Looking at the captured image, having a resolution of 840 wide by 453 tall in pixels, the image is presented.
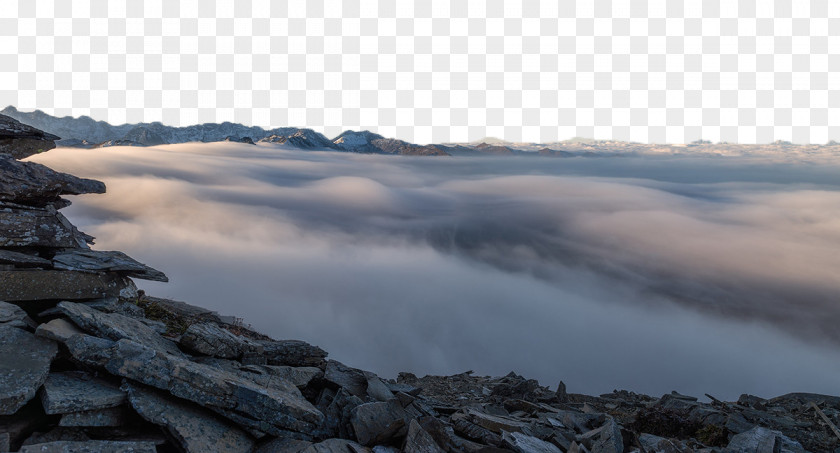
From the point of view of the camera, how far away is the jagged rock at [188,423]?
7.41 meters

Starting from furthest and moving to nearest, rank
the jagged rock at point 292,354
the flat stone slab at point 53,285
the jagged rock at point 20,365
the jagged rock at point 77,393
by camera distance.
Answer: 1. the jagged rock at point 292,354
2. the flat stone slab at point 53,285
3. the jagged rock at point 77,393
4. the jagged rock at point 20,365

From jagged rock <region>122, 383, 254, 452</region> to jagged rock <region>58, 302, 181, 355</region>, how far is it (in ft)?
5.70

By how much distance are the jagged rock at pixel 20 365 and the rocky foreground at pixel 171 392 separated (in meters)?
0.02

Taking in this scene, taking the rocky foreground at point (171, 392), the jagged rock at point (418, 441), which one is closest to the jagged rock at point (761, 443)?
the rocky foreground at point (171, 392)

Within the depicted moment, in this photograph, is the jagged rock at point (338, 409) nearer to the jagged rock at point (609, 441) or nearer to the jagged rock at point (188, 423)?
the jagged rock at point (188, 423)

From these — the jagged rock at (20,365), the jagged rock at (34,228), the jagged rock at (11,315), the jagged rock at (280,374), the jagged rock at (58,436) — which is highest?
the jagged rock at (34,228)

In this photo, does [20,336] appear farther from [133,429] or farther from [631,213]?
[631,213]

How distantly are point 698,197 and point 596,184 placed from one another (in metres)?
34.4

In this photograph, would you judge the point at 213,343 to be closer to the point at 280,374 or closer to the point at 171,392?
the point at 280,374

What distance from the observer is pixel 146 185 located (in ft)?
302

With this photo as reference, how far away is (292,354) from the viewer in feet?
41.6

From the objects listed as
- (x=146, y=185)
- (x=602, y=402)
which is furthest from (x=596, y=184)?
(x=602, y=402)

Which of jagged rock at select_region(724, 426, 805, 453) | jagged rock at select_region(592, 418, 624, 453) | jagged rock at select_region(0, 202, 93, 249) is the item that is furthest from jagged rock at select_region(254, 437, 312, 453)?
jagged rock at select_region(724, 426, 805, 453)

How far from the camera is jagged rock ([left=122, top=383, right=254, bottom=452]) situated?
741 cm
